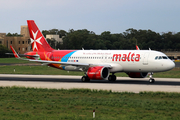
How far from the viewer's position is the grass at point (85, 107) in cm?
1878

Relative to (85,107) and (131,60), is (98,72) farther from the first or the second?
(85,107)

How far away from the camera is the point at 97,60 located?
44.8 m

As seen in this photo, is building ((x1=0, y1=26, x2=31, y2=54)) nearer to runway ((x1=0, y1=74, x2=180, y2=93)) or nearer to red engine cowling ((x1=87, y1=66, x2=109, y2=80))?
runway ((x1=0, y1=74, x2=180, y2=93))

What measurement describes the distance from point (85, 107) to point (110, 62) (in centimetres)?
2209

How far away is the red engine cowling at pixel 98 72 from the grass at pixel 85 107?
491 inches

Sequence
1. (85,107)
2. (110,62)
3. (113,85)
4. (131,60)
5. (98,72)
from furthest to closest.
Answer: (110,62) → (131,60) → (98,72) → (113,85) → (85,107)

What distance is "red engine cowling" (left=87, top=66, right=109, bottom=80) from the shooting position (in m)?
41.0

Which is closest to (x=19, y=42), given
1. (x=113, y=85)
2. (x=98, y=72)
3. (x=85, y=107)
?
(x=98, y=72)

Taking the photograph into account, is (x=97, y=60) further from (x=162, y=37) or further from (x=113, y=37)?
(x=113, y=37)

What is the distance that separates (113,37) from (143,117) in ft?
540

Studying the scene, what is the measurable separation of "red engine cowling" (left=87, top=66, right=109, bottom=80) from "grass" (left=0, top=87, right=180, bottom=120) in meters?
12.5

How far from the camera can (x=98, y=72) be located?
4106 cm

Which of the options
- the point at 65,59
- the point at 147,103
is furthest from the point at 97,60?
the point at 147,103

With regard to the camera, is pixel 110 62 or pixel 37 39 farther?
pixel 37 39
